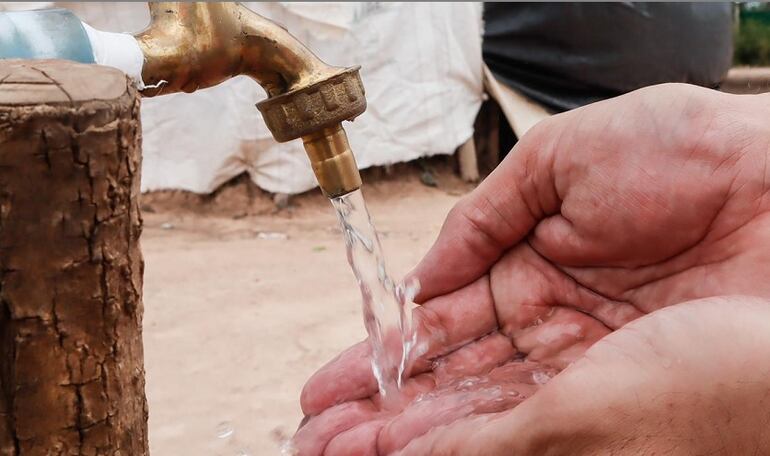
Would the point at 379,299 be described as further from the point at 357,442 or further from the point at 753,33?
the point at 753,33

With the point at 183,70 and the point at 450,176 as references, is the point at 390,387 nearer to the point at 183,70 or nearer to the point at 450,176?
the point at 183,70

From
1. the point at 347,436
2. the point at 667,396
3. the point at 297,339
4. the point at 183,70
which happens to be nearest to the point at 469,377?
the point at 347,436

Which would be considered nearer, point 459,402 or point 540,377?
point 459,402

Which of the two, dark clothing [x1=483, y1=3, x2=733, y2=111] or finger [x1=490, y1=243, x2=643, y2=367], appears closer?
finger [x1=490, y1=243, x2=643, y2=367]

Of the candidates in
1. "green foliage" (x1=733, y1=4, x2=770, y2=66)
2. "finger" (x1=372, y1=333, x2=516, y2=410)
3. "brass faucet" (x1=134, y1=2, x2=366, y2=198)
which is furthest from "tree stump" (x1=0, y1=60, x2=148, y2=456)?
"green foliage" (x1=733, y1=4, x2=770, y2=66)

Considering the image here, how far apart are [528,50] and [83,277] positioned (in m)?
3.77

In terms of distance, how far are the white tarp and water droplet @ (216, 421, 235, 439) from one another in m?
2.21

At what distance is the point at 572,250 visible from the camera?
4.69ft

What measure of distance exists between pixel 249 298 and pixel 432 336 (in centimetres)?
146

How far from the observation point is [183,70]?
3.62 feet

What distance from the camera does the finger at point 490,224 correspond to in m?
1.47

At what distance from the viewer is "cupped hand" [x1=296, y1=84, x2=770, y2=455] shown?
124 cm

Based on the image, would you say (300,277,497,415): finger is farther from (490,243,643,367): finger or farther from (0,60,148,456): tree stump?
(0,60,148,456): tree stump

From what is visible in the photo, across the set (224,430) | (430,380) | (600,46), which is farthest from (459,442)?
(600,46)
